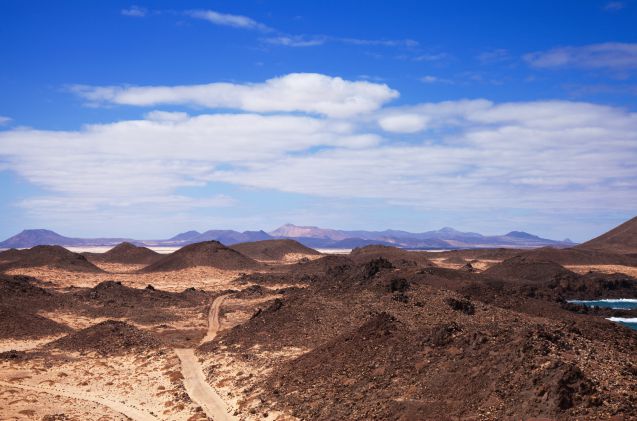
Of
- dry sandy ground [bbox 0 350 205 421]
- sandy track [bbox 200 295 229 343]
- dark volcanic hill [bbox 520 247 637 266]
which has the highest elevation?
dark volcanic hill [bbox 520 247 637 266]

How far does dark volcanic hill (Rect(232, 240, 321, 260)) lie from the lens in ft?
526

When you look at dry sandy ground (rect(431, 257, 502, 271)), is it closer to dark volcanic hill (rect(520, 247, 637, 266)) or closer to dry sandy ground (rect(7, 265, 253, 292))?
dark volcanic hill (rect(520, 247, 637, 266))

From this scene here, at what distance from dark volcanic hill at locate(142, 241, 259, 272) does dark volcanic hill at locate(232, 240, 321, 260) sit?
3595 cm

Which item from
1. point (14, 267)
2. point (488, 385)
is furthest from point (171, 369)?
point (14, 267)

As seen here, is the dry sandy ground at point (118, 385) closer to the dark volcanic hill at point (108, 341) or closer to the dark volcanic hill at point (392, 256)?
the dark volcanic hill at point (108, 341)

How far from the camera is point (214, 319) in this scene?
56.8 meters

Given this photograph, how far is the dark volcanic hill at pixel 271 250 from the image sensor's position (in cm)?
16038

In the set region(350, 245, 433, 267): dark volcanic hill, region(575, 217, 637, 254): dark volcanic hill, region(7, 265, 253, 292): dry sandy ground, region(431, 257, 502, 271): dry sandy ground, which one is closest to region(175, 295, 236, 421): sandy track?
region(7, 265, 253, 292): dry sandy ground

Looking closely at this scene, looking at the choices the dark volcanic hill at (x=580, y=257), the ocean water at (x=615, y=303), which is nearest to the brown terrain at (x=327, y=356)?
the ocean water at (x=615, y=303)

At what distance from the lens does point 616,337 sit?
3306cm

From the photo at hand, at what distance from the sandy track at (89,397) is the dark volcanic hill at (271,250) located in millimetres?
125546

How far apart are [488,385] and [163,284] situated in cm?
8128

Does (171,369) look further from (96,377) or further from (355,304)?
(355,304)

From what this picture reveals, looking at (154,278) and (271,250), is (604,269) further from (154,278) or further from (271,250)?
(154,278)
